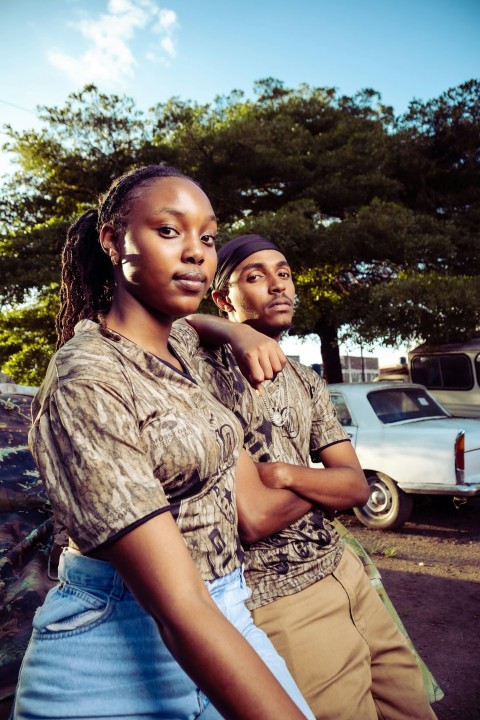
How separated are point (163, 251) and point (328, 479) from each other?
110 centimetres

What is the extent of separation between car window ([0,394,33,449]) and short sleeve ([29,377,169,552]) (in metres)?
2.90

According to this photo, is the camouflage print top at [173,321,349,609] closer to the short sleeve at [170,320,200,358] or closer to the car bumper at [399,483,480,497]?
the short sleeve at [170,320,200,358]

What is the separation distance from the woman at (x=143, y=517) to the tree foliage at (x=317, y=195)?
1013cm

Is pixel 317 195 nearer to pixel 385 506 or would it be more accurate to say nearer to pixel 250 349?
pixel 385 506

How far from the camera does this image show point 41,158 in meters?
13.4

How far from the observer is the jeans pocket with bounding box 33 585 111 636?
42.1 inches

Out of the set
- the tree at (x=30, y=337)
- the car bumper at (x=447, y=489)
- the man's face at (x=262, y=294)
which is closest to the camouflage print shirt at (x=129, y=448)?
the man's face at (x=262, y=294)

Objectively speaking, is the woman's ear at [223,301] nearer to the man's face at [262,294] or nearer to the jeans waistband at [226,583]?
the man's face at [262,294]

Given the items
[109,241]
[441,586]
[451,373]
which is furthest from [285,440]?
[451,373]

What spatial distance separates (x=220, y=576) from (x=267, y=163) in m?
13.0

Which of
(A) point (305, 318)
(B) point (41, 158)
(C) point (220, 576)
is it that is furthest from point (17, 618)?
(B) point (41, 158)

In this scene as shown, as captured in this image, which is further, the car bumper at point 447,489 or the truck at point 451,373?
the truck at point 451,373

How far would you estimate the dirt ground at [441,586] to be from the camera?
3.51 meters

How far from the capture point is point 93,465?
0.97m
